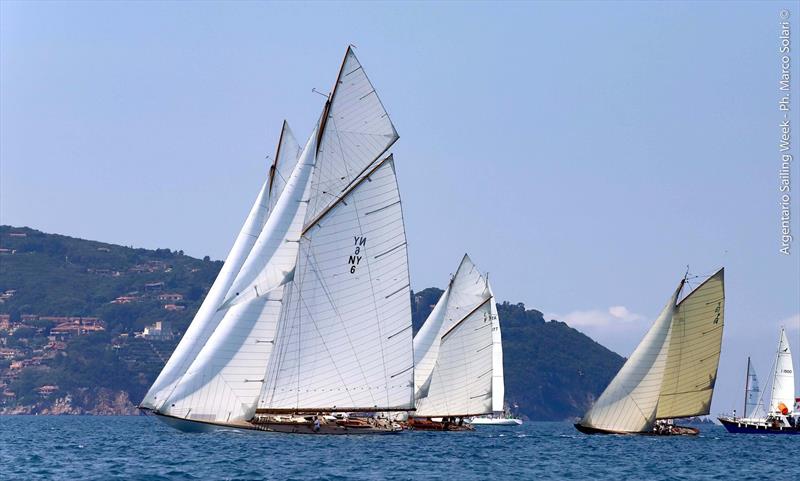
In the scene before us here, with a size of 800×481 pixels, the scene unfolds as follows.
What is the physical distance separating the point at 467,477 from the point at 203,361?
17.5 metres

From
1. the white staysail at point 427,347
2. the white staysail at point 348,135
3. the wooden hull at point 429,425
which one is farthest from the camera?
the white staysail at point 427,347

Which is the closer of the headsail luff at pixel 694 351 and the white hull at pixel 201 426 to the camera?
the white hull at pixel 201 426

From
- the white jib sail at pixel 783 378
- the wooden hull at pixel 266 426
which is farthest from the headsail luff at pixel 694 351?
the white jib sail at pixel 783 378

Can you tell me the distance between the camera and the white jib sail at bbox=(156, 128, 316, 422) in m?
74.1

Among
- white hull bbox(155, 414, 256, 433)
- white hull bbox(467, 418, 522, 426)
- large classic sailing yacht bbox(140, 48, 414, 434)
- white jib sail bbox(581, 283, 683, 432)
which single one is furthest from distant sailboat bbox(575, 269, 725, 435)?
white hull bbox(467, 418, 522, 426)

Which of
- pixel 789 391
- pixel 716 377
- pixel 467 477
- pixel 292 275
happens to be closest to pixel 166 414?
pixel 292 275

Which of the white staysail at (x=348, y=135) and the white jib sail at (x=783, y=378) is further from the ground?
the white jib sail at (x=783, y=378)

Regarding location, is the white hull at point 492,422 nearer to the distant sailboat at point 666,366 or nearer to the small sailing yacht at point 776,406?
the small sailing yacht at point 776,406

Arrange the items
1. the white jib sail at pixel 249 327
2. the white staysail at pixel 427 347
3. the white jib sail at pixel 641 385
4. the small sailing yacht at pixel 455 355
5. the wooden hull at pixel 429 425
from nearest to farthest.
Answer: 1. the white jib sail at pixel 249 327
2. the white jib sail at pixel 641 385
3. the wooden hull at pixel 429 425
4. the white staysail at pixel 427 347
5. the small sailing yacht at pixel 455 355

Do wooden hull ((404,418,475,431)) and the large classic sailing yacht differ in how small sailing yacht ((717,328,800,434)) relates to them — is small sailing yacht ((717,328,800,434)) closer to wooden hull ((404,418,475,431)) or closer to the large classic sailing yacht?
wooden hull ((404,418,475,431))

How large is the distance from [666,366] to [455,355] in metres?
17.3

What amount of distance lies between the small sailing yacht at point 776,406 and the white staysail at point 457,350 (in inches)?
1563

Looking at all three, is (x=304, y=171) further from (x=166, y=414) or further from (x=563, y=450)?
(x=563, y=450)

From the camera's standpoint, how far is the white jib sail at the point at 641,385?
330 feet
